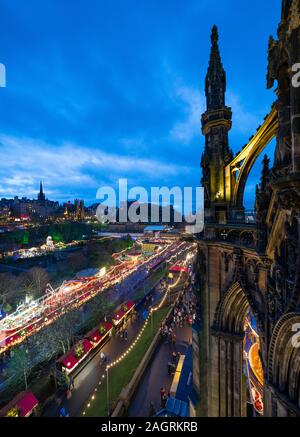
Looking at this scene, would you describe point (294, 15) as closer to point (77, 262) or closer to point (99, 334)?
point (99, 334)

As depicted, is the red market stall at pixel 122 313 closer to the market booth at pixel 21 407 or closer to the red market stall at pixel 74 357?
the red market stall at pixel 74 357

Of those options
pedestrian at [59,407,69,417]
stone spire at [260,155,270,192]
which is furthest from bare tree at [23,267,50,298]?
stone spire at [260,155,270,192]

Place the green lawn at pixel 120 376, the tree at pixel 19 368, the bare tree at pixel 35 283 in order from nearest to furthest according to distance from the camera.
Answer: the green lawn at pixel 120 376 → the tree at pixel 19 368 → the bare tree at pixel 35 283

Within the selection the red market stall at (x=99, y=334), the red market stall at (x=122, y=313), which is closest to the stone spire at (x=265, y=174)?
the red market stall at (x=99, y=334)

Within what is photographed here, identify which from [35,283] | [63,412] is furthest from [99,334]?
[35,283]

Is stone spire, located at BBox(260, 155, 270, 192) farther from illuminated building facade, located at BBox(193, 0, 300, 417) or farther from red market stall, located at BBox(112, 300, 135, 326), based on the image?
red market stall, located at BBox(112, 300, 135, 326)

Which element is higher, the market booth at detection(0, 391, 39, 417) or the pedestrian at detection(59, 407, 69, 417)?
the market booth at detection(0, 391, 39, 417)
